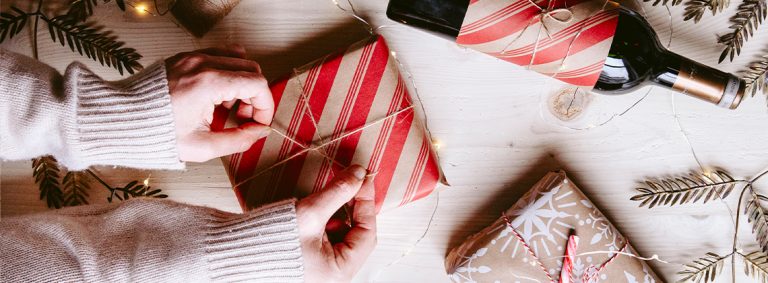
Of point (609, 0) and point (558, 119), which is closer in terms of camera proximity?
point (609, 0)

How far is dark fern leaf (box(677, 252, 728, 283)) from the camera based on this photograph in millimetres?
933

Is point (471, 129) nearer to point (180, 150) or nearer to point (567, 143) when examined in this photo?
point (567, 143)

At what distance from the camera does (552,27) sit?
778 mm

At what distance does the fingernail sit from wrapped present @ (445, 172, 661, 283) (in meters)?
0.21

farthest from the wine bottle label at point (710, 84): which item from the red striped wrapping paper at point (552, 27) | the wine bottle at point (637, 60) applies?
the red striped wrapping paper at point (552, 27)

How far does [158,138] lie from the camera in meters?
0.78

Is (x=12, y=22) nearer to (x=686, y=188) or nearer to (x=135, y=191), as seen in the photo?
(x=135, y=191)

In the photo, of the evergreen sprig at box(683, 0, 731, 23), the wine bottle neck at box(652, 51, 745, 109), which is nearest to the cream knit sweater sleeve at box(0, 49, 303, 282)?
the wine bottle neck at box(652, 51, 745, 109)

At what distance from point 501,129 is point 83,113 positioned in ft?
2.06

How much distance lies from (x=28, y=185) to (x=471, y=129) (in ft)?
2.53

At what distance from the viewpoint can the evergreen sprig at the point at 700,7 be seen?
881 millimetres

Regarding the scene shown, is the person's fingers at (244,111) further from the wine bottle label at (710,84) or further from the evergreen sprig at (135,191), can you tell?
the wine bottle label at (710,84)

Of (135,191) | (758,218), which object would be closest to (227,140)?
(135,191)

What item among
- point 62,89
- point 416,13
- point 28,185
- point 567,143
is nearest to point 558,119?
point 567,143
